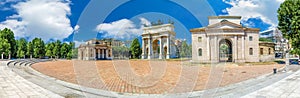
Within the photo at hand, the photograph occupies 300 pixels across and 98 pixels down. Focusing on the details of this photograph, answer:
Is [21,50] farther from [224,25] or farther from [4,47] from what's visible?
[224,25]

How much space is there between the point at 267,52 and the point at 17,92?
124ft

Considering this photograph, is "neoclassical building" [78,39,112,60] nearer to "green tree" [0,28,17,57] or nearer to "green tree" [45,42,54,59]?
"green tree" [0,28,17,57]

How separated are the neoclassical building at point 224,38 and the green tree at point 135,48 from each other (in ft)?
96.4

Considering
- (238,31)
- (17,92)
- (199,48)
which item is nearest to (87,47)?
(199,48)

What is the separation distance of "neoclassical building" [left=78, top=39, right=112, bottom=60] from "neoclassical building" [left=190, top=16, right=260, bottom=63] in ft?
84.9

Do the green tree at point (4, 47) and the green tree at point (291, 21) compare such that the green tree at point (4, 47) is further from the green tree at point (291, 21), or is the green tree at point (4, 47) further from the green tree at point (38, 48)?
the green tree at point (291, 21)

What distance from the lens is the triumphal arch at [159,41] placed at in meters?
49.5

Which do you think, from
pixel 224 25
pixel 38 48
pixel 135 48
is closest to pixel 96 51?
pixel 135 48

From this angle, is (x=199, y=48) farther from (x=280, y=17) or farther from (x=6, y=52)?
(x=6, y=52)

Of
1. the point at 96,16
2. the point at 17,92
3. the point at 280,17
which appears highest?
the point at 280,17

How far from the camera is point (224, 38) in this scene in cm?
3256

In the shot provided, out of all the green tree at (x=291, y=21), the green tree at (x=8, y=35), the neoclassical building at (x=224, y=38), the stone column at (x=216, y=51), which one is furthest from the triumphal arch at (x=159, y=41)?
the green tree at (x=8, y=35)

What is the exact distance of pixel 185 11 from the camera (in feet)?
34.5

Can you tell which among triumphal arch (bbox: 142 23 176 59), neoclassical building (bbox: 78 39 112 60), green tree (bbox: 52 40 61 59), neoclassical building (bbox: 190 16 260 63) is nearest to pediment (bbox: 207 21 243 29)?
neoclassical building (bbox: 190 16 260 63)
